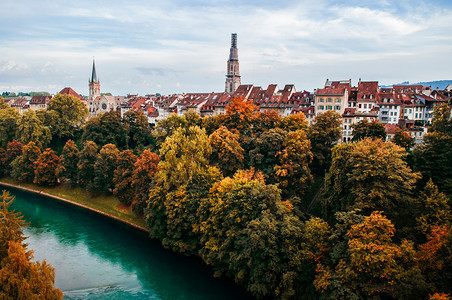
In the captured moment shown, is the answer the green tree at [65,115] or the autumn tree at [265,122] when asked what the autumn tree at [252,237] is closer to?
the autumn tree at [265,122]

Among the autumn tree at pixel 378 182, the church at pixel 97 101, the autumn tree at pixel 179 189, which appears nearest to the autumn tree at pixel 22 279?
Result: the autumn tree at pixel 179 189

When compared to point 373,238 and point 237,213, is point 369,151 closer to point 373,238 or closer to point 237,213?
point 373,238

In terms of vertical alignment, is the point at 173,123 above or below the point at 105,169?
above

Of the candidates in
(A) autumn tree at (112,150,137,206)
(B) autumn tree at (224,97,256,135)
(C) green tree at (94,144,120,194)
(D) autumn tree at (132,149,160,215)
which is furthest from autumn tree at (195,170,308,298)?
(C) green tree at (94,144,120,194)

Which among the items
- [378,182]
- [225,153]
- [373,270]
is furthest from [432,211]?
[225,153]

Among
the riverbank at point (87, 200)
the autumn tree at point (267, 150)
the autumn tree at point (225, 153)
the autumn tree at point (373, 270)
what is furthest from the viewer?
the riverbank at point (87, 200)

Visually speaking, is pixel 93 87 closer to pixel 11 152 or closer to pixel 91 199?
pixel 11 152
